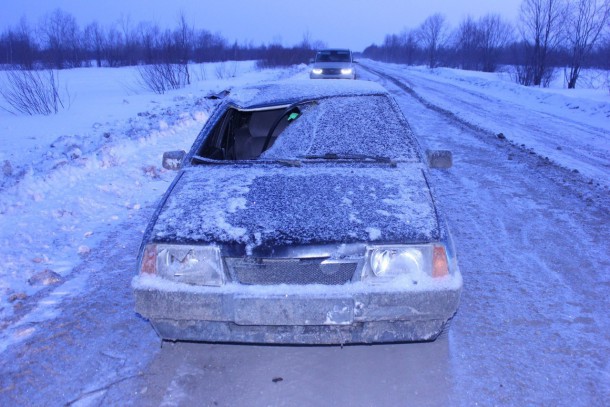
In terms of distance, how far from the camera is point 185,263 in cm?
235

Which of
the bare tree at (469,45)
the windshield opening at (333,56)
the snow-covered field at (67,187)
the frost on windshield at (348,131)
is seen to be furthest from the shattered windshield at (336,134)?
the bare tree at (469,45)

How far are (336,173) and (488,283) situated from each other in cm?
146

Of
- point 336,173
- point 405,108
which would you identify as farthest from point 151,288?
point 405,108

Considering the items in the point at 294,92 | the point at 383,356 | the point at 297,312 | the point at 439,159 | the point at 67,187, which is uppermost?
the point at 294,92

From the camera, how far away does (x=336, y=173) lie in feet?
9.90

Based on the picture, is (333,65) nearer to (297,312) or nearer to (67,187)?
(67,187)

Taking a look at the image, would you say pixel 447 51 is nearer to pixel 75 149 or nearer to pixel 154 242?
pixel 75 149

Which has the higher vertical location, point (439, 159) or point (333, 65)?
point (333, 65)

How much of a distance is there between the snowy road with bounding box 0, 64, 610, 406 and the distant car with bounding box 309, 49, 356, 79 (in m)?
17.0

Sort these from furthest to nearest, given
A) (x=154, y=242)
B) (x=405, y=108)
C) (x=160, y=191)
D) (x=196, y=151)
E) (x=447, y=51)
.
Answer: (x=447, y=51) < (x=405, y=108) < (x=160, y=191) < (x=196, y=151) < (x=154, y=242)

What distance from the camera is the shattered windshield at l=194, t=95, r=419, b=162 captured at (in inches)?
130

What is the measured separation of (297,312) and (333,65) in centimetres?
1917

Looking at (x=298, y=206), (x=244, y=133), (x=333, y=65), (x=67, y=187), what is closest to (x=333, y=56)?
(x=333, y=65)

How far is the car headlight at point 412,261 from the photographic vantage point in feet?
7.56
